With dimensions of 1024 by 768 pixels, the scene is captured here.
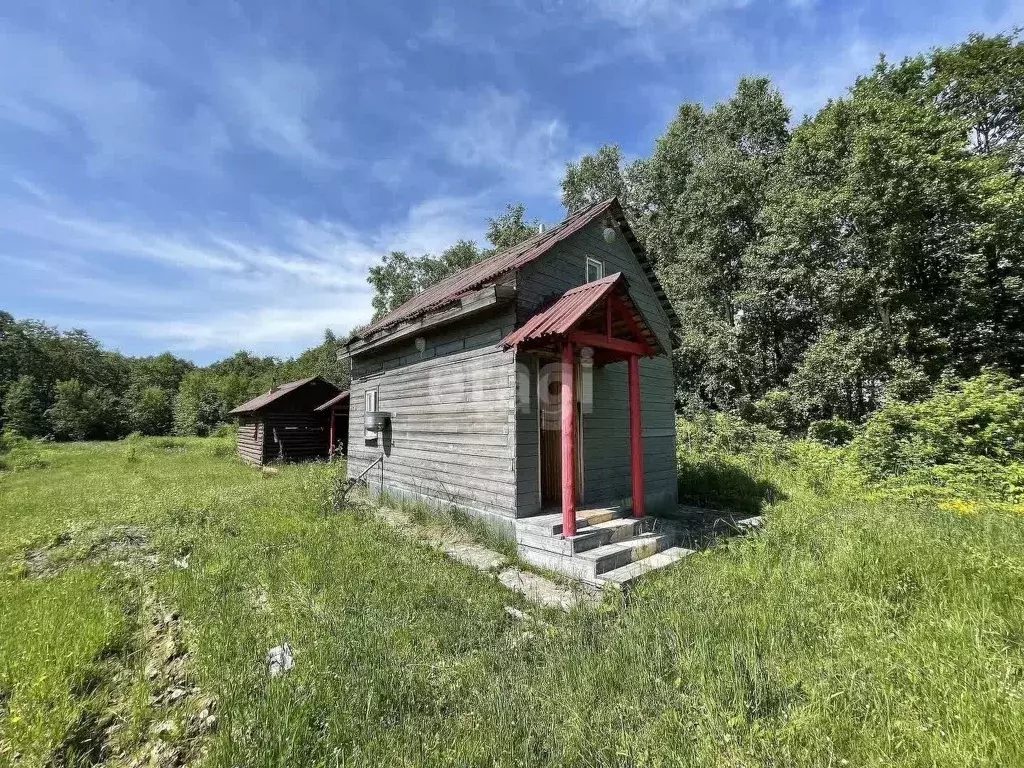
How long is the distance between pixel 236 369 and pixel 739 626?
74.9 metres

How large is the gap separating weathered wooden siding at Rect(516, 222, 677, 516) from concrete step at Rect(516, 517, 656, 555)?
55 cm

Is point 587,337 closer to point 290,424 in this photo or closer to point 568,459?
point 568,459

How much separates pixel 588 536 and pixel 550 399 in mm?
2500

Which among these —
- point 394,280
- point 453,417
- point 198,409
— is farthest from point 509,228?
point 198,409

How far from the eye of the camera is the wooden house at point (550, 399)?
19.9ft

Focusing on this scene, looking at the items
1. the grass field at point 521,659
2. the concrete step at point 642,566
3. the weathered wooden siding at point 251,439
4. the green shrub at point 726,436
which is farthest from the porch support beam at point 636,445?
the weathered wooden siding at point 251,439

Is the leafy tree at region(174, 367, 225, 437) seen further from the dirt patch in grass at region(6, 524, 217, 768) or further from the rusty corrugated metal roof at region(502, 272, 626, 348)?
the rusty corrugated metal roof at region(502, 272, 626, 348)

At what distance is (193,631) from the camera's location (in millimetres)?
3986

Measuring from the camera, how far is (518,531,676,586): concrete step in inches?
205

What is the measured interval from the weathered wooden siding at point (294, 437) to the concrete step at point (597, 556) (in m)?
18.4

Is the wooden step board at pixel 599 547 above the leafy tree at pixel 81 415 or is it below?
below

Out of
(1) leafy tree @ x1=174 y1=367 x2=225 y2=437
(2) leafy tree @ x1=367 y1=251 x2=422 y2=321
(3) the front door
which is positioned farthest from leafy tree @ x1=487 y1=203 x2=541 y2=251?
(1) leafy tree @ x1=174 y1=367 x2=225 y2=437

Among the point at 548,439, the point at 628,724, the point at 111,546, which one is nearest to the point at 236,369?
the point at 111,546

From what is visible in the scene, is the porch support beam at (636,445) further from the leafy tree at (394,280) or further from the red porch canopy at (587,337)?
the leafy tree at (394,280)
